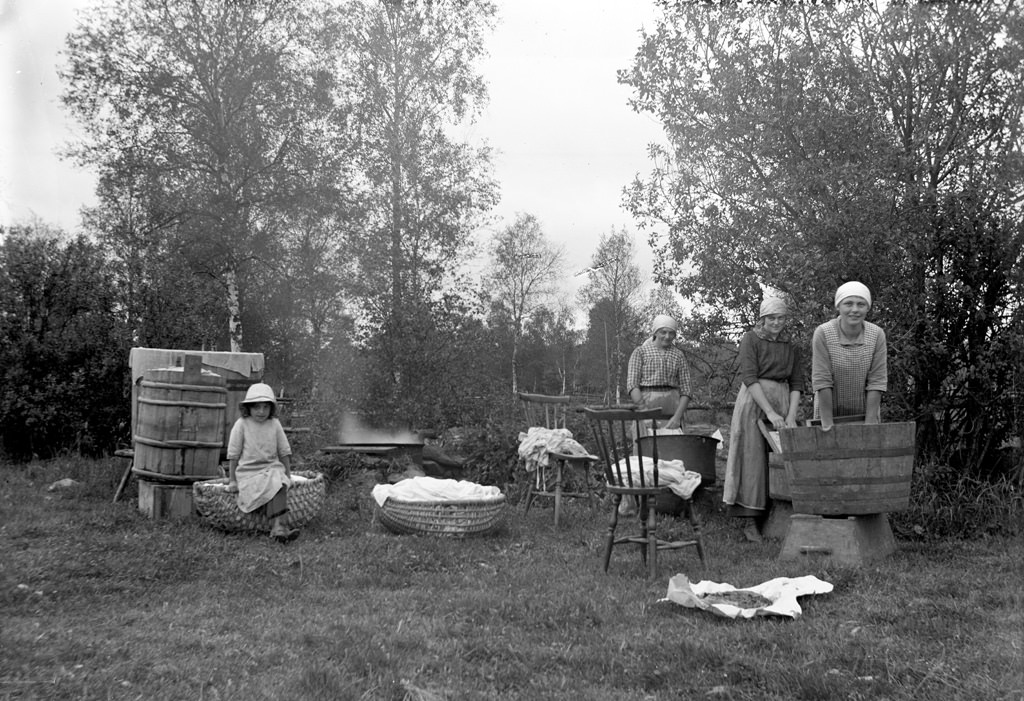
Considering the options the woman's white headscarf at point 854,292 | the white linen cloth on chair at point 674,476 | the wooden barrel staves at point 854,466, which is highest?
the woman's white headscarf at point 854,292

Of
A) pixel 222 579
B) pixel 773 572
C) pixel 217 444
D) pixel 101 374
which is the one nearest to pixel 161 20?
pixel 101 374

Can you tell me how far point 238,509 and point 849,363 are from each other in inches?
181

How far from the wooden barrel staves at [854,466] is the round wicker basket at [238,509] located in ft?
12.3

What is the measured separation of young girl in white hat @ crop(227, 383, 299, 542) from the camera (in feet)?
23.3

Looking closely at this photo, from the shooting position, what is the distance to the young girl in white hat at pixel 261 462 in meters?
7.09

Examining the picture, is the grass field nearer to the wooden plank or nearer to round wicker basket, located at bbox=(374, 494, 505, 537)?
round wicker basket, located at bbox=(374, 494, 505, 537)

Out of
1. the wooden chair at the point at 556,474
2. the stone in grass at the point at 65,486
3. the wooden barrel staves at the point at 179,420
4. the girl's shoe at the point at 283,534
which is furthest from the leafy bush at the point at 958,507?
the stone in grass at the point at 65,486

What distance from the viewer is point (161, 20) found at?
17594 millimetres

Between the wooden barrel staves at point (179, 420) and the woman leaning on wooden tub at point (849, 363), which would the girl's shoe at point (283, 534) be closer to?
the wooden barrel staves at point (179, 420)

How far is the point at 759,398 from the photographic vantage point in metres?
6.98

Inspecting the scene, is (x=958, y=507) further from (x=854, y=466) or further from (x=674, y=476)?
(x=674, y=476)

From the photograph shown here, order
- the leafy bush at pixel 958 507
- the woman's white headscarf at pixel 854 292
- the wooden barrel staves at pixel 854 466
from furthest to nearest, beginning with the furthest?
the leafy bush at pixel 958 507, the woman's white headscarf at pixel 854 292, the wooden barrel staves at pixel 854 466

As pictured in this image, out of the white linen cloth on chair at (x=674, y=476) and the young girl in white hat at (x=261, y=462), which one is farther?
the white linen cloth on chair at (x=674, y=476)

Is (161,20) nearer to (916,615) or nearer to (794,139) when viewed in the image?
(794,139)
